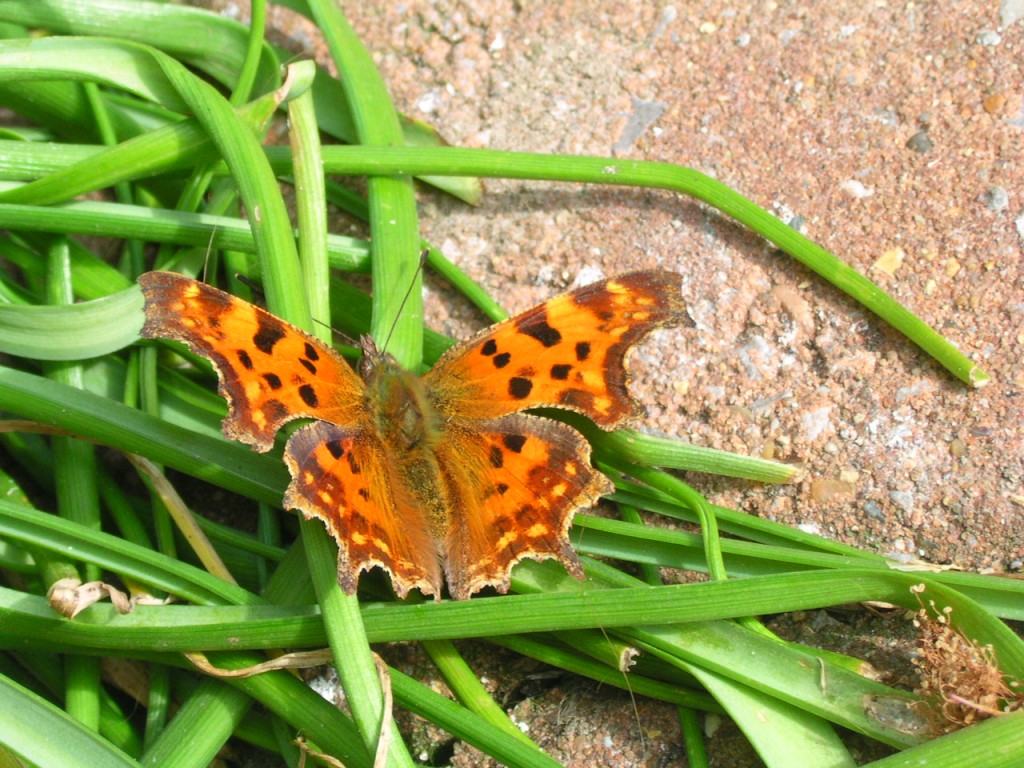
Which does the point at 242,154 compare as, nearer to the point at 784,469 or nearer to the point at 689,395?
the point at 689,395

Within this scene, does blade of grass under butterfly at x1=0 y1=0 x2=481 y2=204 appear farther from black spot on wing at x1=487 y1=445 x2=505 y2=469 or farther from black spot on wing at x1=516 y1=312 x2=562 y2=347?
black spot on wing at x1=487 y1=445 x2=505 y2=469

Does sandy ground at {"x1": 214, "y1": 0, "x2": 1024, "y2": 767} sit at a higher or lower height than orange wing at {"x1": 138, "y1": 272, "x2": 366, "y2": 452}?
higher

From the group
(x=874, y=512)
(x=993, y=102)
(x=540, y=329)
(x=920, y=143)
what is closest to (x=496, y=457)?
(x=540, y=329)

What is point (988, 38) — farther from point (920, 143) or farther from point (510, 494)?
point (510, 494)

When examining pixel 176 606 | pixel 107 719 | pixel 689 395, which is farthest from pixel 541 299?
pixel 107 719

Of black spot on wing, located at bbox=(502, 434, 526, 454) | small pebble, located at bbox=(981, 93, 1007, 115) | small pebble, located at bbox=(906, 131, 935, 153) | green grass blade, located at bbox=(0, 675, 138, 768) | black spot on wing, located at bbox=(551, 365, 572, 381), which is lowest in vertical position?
green grass blade, located at bbox=(0, 675, 138, 768)

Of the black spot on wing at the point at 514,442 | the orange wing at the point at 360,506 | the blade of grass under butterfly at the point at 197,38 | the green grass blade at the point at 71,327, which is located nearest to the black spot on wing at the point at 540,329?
the black spot on wing at the point at 514,442

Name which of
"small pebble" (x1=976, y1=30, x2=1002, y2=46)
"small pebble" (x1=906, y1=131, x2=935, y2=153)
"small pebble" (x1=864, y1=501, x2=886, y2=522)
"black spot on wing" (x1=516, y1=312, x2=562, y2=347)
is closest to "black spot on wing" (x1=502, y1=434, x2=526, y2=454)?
"black spot on wing" (x1=516, y1=312, x2=562, y2=347)

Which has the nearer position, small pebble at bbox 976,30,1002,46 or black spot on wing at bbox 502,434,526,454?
black spot on wing at bbox 502,434,526,454
